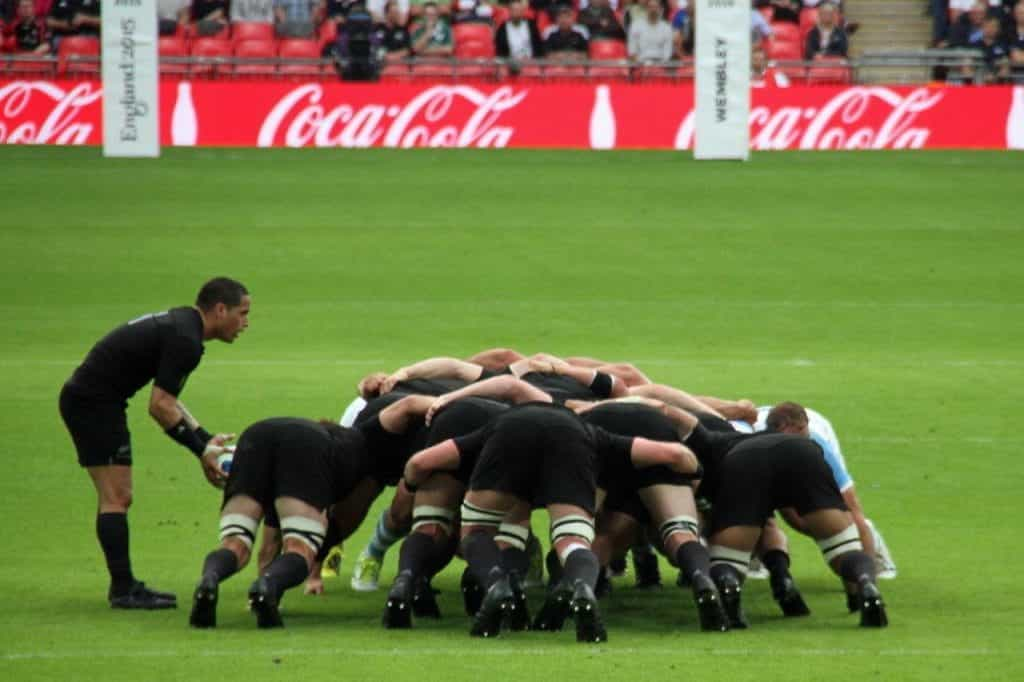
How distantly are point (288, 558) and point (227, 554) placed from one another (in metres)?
0.30

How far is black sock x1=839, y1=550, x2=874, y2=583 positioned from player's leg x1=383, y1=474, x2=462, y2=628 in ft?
6.38

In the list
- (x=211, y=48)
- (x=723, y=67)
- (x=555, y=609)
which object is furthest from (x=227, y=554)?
(x=211, y=48)

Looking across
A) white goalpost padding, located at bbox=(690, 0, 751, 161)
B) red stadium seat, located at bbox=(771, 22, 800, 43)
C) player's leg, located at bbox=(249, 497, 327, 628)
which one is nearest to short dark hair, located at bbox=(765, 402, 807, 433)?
player's leg, located at bbox=(249, 497, 327, 628)

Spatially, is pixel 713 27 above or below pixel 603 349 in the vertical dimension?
above

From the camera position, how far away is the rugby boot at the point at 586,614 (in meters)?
9.65

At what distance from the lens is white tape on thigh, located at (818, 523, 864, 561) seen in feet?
34.3

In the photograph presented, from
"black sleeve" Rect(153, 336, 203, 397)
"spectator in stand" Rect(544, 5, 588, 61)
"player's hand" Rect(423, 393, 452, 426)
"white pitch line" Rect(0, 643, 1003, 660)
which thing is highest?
"spectator in stand" Rect(544, 5, 588, 61)

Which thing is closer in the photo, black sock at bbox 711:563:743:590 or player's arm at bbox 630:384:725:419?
black sock at bbox 711:563:743:590

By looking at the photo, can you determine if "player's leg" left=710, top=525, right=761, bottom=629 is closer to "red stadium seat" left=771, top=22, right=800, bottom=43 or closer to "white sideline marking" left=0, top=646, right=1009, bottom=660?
"white sideline marking" left=0, top=646, right=1009, bottom=660

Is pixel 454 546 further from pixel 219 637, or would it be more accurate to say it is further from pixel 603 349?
pixel 603 349

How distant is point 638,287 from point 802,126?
Answer: 9.63 metres

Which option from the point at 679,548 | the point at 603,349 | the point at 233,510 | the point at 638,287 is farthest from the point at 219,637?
the point at 638,287

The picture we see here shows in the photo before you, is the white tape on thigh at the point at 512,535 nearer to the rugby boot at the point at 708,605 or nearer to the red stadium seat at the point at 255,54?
the rugby boot at the point at 708,605

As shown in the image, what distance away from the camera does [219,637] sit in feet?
32.6
